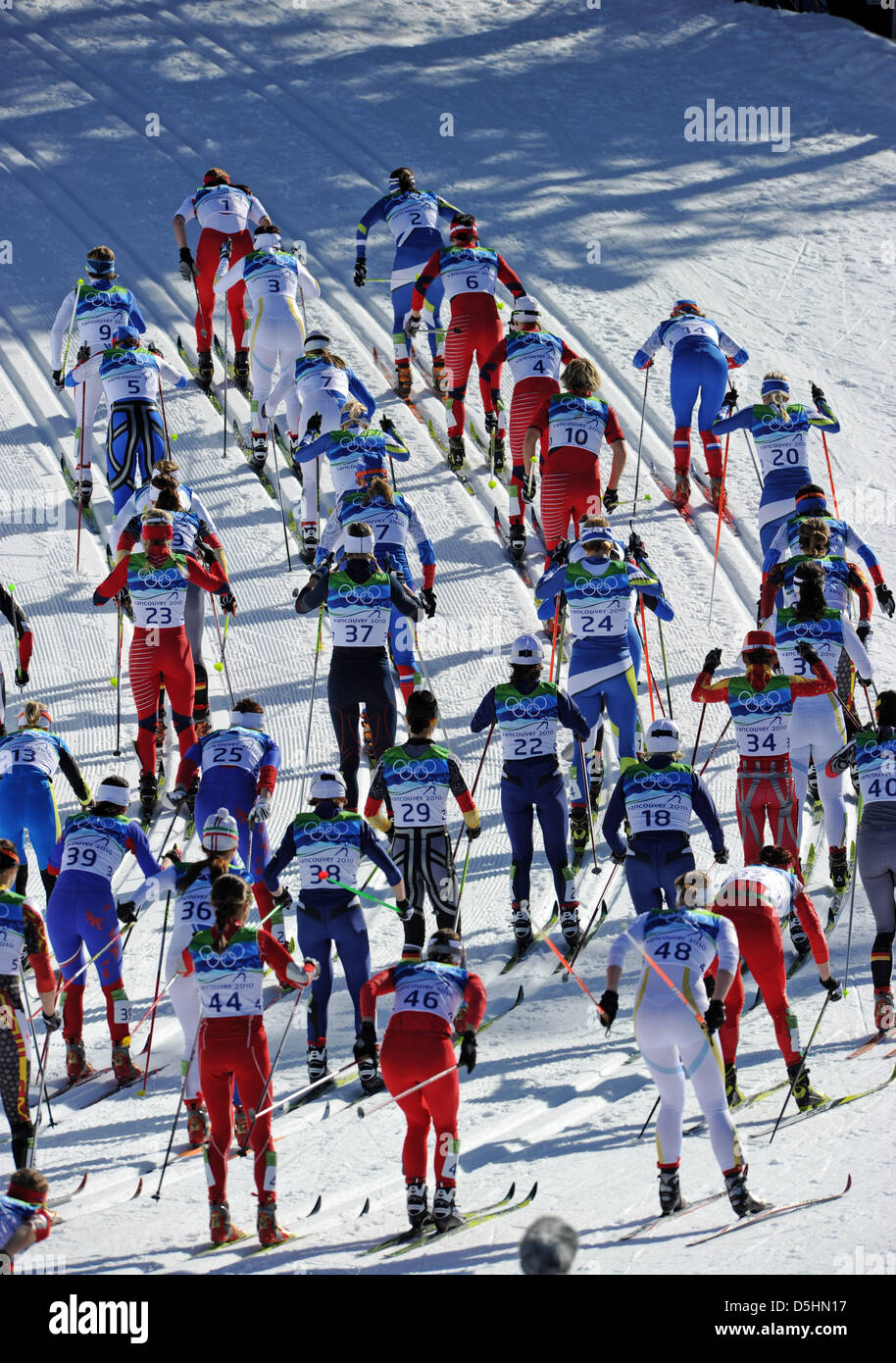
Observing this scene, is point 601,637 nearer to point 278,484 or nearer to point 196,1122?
point 196,1122

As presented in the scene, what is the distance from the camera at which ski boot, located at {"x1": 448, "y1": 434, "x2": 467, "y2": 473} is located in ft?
50.0

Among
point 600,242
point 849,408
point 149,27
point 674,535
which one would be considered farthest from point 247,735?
point 149,27

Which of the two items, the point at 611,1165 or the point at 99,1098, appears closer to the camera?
the point at 611,1165

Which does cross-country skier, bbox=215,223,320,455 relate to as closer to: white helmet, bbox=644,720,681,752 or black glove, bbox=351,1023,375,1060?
white helmet, bbox=644,720,681,752

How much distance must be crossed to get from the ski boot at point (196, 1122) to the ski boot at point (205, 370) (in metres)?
9.00

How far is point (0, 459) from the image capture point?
15.3 meters

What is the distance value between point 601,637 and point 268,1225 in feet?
13.8

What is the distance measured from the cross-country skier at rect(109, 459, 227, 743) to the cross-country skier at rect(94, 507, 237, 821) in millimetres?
144

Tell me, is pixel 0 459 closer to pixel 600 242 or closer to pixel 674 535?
pixel 674 535

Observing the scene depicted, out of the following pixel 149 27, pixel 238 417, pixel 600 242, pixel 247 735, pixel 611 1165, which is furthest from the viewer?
pixel 149 27

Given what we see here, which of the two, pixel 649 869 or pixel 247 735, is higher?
pixel 247 735

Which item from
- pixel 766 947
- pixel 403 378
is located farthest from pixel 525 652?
pixel 403 378

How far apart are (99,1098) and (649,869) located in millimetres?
2888

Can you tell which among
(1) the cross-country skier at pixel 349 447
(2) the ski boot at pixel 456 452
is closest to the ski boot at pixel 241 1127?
(1) the cross-country skier at pixel 349 447
